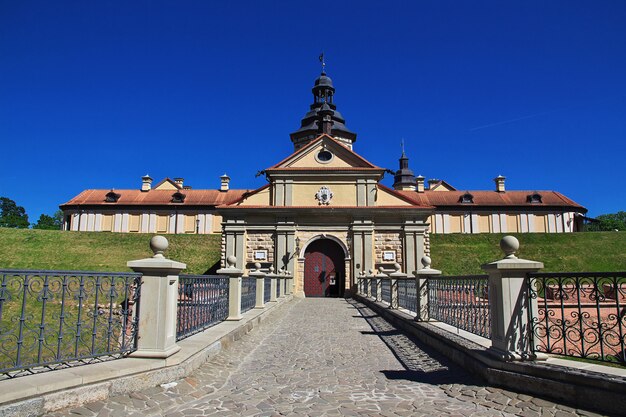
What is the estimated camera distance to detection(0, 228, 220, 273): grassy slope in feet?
96.2

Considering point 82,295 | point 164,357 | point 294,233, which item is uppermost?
point 294,233

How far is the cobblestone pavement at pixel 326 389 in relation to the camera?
4.35 m

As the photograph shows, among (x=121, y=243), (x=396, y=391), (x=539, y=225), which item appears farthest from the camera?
(x=539, y=225)

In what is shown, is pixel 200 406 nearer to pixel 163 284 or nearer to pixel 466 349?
pixel 163 284

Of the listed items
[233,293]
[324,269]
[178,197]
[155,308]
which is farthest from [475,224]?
[155,308]

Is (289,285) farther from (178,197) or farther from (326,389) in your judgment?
(178,197)

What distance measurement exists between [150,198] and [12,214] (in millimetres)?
47318

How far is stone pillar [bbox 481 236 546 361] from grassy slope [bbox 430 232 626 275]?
2498 cm

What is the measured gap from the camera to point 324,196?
27.6 m

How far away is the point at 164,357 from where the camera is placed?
17.5 feet

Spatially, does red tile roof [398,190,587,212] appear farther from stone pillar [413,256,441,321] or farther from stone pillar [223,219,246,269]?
stone pillar [413,256,441,321]

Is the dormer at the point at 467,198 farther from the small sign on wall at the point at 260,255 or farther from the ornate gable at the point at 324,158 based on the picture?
the small sign on wall at the point at 260,255

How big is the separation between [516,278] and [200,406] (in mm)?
3775

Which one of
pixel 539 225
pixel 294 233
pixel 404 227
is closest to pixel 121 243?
pixel 294 233
